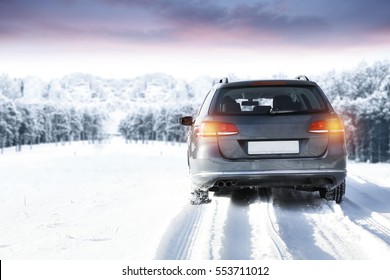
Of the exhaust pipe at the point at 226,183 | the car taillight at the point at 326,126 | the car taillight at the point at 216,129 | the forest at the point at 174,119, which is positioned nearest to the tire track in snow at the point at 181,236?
the exhaust pipe at the point at 226,183

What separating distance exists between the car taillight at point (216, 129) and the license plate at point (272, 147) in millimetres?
234

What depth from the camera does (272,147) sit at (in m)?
4.56

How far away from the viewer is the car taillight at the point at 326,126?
463 centimetres

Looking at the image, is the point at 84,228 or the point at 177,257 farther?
the point at 84,228

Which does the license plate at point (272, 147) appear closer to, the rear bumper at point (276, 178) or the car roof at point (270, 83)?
the rear bumper at point (276, 178)

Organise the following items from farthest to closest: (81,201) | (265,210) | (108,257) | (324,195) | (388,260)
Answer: (81,201)
(324,195)
(265,210)
(108,257)
(388,260)

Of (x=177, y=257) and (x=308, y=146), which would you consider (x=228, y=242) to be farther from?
(x=308, y=146)

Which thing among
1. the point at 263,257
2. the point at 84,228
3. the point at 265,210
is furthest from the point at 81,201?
the point at 263,257

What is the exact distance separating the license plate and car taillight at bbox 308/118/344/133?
24 cm

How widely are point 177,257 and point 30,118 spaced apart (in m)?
110

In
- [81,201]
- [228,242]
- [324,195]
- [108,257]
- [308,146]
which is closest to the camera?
[108,257]

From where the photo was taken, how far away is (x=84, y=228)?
470 centimetres

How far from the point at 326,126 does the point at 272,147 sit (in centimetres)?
62

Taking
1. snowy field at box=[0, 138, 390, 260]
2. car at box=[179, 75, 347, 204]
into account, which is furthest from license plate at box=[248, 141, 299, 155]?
snowy field at box=[0, 138, 390, 260]
